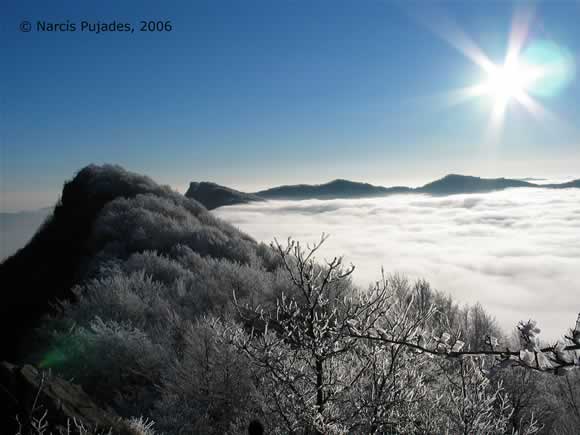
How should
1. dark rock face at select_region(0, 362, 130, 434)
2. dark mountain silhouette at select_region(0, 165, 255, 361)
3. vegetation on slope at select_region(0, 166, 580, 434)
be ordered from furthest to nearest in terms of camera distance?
1. dark mountain silhouette at select_region(0, 165, 255, 361)
2. vegetation on slope at select_region(0, 166, 580, 434)
3. dark rock face at select_region(0, 362, 130, 434)

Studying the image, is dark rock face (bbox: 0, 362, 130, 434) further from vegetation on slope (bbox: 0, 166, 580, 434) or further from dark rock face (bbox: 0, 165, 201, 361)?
dark rock face (bbox: 0, 165, 201, 361)

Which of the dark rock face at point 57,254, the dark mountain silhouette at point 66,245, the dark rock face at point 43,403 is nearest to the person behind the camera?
the dark rock face at point 43,403

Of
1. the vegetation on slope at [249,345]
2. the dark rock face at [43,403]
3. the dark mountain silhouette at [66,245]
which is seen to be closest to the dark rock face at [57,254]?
the dark mountain silhouette at [66,245]

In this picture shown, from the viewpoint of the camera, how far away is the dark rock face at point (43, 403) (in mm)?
4469

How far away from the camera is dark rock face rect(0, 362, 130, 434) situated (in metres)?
4.47

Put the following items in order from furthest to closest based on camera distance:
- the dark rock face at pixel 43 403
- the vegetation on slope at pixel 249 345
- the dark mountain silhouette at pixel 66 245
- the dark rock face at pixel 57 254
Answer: the dark mountain silhouette at pixel 66 245 → the dark rock face at pixel 57 254 → the vegetation on slope at pixel 249 345 → the dark rock face at pixel 43 403

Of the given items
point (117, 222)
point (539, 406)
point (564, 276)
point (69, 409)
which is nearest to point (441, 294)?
Answer: point (539, 406)

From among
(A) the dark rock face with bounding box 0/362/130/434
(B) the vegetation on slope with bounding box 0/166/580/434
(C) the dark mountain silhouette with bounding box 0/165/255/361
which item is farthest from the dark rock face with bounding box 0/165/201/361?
(A) the dark rock face with bounding box 0/362/130/434

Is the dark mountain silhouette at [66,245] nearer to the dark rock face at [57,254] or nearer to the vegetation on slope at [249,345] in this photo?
the dark rock face at [57,254]

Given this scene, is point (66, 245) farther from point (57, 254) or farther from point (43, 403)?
point (43, 403)

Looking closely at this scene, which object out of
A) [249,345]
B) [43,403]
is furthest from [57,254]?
[249,345]

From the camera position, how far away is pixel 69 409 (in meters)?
4.63

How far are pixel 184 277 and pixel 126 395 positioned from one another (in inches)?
264

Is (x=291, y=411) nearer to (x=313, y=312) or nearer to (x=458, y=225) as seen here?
(x=313, y=312)
